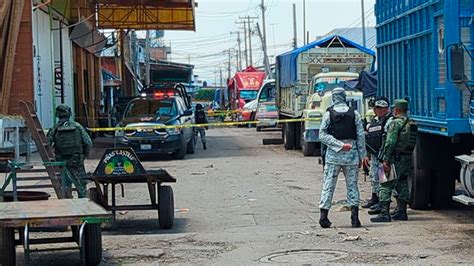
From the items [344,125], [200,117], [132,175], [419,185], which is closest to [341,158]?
[344,125]

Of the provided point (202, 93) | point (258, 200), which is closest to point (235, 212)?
point (258, 200)

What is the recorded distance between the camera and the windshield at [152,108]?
2511 centimetres

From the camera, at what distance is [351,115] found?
11508 mm

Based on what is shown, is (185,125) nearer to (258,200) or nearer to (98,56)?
(258,200)

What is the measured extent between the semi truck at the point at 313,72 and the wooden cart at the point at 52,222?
48.5ft

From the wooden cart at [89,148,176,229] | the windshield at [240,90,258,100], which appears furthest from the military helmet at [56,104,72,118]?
the windshield at [240,90,258,100]

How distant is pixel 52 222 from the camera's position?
8.36 metres

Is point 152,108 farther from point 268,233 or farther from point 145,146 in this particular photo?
point 268,233

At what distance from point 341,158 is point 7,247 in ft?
15.3

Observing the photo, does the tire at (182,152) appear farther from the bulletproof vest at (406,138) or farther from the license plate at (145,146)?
the bulletproof vest at (406,138)

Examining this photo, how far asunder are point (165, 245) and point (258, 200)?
442cm

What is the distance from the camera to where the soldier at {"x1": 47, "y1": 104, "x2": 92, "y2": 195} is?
40.7ft

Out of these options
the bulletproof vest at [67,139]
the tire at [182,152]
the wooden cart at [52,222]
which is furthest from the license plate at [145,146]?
the wooden cart at [52,222]

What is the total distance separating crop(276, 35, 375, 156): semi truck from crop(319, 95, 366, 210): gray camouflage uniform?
474 inches
